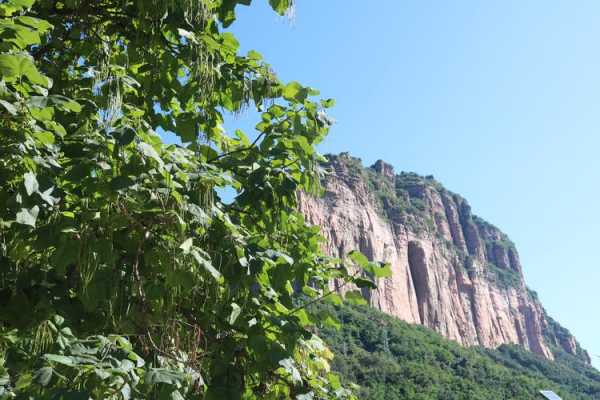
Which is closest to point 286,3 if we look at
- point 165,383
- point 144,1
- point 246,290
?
point 144,1

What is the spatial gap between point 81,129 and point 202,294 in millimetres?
1124

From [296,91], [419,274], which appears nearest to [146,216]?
[296,91]

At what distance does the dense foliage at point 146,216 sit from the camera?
2406mm

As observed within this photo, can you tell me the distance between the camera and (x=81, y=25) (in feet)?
11.5

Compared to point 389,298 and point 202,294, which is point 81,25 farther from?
point 389,298

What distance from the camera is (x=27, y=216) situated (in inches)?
90.8

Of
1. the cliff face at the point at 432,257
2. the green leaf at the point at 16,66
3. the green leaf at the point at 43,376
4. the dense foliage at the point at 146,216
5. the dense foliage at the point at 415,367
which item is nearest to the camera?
the green leaf at the point at 43,376

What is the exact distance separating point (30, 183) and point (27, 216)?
135 millimetres

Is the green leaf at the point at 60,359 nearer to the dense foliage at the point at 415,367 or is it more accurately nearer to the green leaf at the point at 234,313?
the green leaf at the point at 234,313

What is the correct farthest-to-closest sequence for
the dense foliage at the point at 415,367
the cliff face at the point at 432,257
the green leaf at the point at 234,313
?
the cliff face at the point at 432,257 < the dense foliage at the point at 415,367 < the green leaf at the point at 234,313

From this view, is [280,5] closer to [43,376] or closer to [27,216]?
[27,216]

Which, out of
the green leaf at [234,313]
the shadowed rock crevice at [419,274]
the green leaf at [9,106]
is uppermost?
the shadowed rock crevice at [419,274]

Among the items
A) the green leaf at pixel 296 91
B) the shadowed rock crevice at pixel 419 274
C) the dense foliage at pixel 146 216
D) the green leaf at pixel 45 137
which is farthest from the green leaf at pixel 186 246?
the shadowed rock crevice at pixel 419 274

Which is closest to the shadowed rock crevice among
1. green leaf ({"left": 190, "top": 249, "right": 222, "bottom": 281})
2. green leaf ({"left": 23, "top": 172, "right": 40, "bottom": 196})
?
green leaf ({"left": 190, "top": 249, "right": 222, "bottom": 281})
